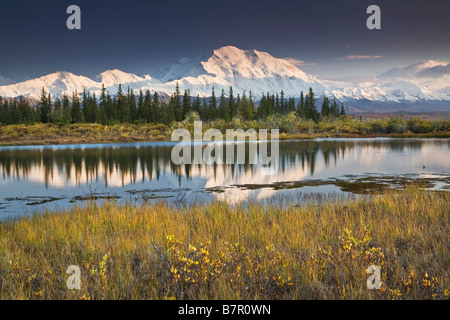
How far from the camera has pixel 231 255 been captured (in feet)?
19.4

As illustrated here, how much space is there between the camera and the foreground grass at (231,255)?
5.00 m

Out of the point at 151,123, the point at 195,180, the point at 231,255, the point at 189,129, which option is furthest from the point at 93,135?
Answer: the point at 231,255

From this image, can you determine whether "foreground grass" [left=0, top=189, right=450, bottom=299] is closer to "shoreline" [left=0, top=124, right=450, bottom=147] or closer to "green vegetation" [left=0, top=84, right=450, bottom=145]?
"shoreline" [left=0, top=124, right=450, bottom=147]

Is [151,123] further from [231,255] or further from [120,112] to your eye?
[231,255]

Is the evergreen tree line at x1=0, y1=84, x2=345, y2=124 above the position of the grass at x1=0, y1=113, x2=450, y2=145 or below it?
above

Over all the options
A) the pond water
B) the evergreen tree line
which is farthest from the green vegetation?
the pond water

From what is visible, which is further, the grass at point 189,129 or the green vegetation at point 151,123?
the green vegetation at point 151,123

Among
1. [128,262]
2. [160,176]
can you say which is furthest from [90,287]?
[160,176]

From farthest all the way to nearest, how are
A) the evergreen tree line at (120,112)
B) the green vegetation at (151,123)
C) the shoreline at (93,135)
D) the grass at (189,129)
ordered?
the evergreen tree line at (120,112) < the green vegetation at (151,123) < the grass at (189,129) < the shoreline at (93,135)

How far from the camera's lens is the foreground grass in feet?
16.4

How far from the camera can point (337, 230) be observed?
8.13 meters

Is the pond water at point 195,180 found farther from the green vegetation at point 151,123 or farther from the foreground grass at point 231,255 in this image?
the green vegetation at point 151,123

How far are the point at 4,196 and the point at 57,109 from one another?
9206cm

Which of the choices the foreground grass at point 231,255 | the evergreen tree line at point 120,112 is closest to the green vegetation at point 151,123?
the evergreen tree line at point 120,112
